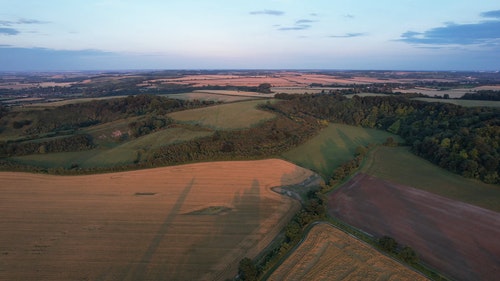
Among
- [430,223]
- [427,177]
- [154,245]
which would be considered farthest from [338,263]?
[427,177]

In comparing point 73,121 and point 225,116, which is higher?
point 225,116

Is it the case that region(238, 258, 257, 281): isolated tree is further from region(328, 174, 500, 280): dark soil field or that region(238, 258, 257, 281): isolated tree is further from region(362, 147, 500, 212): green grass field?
region(362, 147, 500, 212): green grass field

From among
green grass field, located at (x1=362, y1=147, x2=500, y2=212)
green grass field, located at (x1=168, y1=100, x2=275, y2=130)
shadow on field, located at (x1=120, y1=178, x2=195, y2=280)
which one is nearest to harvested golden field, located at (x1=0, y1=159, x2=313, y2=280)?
shadow on field, located at (x1=120, y1=178, x2=195, y2=280)

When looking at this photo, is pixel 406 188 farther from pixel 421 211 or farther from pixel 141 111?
pixel 141 111

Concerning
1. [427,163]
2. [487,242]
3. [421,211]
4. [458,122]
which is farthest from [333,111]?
[487,242]

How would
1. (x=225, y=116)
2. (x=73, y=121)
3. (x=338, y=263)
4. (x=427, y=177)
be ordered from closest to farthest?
(x=338, y=263) → (x=427, y=177) → (x=225, y=116) → (x=73, y=121)

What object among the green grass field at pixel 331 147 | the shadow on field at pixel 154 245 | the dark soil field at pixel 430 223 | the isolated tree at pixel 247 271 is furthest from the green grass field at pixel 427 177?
the isolated tree at pixel 247 271

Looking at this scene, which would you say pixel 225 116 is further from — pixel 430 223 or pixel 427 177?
pixel 430 223
